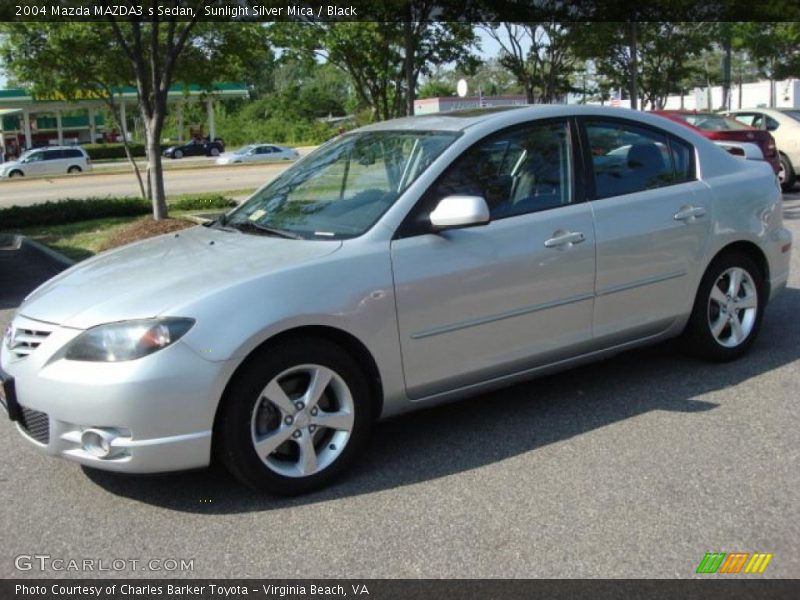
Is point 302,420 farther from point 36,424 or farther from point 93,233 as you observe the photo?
point 93,233

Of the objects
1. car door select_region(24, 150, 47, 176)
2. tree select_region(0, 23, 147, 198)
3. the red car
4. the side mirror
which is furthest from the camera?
car door select_region(24, 150, 47, 176)

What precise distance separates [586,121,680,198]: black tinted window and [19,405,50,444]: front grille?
3.07 m

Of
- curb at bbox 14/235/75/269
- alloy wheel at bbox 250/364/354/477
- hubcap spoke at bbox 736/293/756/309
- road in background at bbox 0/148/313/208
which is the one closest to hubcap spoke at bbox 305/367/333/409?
alloy wheel at bbox 250/364/354/477

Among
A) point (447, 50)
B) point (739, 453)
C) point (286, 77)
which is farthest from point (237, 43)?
point (286, 77)

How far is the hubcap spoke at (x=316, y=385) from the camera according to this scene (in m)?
3.88

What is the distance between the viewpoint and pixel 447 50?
1542 centimetres

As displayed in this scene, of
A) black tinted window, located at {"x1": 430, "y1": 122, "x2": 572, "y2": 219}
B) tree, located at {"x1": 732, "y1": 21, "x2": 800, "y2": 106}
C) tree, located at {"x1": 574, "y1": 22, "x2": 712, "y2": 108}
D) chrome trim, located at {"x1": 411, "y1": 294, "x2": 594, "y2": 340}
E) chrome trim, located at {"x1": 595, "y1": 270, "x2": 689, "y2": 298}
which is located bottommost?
chrome trim, located at {"x1": 411, "y1": 294, "x2": 594, "y2": 340}

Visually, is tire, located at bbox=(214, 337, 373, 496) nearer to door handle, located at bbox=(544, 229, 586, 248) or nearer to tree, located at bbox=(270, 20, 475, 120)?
door handle, located at bbox=(544, 229, 586, 248)

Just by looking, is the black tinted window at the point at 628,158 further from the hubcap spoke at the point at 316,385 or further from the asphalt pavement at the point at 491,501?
the hubcap spoke at the point at 316,385

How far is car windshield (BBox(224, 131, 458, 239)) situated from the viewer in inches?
171

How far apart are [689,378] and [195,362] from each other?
10.4ft

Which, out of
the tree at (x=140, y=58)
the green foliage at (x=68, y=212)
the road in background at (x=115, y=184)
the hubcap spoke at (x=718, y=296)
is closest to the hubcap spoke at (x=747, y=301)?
the hubcap spoke at (x=718, y=296)

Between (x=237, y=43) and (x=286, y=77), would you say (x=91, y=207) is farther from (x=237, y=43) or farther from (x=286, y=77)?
(x=286, y=77)

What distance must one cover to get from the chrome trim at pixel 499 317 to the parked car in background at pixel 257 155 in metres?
41.5
